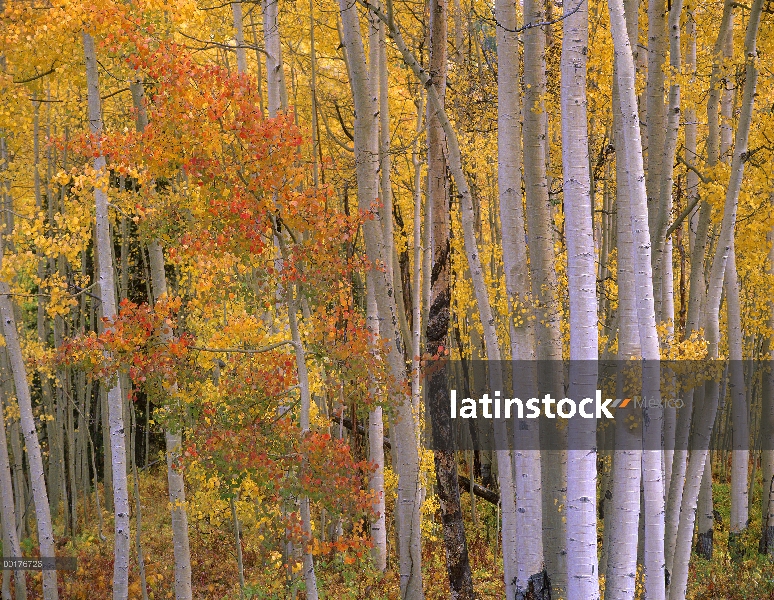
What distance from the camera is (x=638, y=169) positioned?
5.79 meters

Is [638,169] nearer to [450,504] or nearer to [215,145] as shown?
[215,145]

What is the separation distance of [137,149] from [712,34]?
8.48 meters

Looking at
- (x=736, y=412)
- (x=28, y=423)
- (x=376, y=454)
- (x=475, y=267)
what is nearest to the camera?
(x=475, y=267)

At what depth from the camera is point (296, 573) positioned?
34.2 feet

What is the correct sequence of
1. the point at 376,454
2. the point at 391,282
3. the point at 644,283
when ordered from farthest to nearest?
the point at 376,454, the point at 391,282, the point at 644,283

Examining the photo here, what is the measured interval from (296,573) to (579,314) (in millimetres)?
6601

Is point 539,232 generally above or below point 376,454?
above

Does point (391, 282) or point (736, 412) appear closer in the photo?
point (391, 282)

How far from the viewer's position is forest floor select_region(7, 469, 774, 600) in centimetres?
1104

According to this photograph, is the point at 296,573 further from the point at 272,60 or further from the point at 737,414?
the point at 737,414

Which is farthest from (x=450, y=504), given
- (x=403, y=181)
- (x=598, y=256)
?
(x=403, y=181)

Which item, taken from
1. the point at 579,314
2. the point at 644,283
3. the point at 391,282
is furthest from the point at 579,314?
the point at 391,282

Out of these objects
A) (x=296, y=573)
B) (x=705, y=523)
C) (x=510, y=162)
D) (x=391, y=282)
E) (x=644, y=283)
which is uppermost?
(x=510, y=162)

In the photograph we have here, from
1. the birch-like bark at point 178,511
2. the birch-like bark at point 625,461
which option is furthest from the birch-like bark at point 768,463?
the birch-like bark at point 178,511
